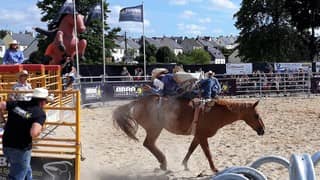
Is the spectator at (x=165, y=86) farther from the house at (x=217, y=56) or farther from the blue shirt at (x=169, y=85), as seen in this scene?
the house at (x=217, y=56)

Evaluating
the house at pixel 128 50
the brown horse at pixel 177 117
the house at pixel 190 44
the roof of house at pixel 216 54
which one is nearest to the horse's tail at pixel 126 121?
the brown horse at pixel 177 117

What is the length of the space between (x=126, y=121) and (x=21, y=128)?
4.00 m

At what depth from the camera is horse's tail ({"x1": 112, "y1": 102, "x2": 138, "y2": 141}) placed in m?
9.86

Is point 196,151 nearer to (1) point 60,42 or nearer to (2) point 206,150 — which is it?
(2) point 206,150

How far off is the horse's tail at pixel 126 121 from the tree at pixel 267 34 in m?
53.0

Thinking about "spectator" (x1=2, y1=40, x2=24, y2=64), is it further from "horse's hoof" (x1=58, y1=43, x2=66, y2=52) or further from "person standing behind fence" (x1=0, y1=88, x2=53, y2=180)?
"horse's hoof" (x1=58, y1=43, x2=66, y2=52)

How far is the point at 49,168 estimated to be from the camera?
7004 mm

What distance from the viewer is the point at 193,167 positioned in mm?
10062

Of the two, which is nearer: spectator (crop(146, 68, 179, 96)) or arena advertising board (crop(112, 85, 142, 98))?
spectator (crop(146, 68, 179, 96))

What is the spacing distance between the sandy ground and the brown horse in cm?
58

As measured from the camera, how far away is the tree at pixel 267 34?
61281 millimetres

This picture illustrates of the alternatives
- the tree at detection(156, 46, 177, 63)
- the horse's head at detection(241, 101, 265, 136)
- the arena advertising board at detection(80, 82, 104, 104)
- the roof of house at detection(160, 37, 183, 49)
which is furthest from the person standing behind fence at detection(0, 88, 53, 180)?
the roof of house at detection(160, 37, 183, 49)

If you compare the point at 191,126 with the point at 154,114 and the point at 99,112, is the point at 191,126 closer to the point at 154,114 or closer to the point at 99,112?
the point at 154,114

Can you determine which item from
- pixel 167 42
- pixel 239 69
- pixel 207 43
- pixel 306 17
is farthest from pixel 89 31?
pixel 207 43
